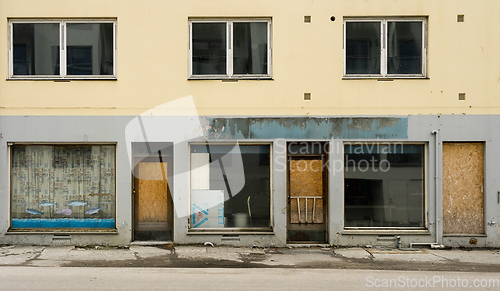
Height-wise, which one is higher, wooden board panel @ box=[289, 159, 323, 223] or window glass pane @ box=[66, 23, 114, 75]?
window glass pane @ box=[66, 23, 114, 75]

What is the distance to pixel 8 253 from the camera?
867 centimetres

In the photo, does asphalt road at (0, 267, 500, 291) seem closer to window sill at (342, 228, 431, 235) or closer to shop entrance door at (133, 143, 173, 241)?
window sill at (342, 228, 431, 235)

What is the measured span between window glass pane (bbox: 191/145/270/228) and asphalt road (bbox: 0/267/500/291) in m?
2.24

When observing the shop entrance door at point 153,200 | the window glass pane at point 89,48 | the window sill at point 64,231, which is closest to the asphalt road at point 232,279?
the window sill at point 64,231

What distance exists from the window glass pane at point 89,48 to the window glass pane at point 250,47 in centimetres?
310

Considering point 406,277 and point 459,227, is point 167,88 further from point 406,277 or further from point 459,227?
point 459,227

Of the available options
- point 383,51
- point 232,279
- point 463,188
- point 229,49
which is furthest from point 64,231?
point 463,188

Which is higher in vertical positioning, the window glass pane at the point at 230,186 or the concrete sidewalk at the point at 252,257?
the window glass pane at the point at 230,186

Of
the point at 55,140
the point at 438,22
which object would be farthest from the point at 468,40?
the point at 55,140

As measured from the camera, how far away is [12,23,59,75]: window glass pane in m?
9.58

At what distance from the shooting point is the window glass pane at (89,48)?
961cm

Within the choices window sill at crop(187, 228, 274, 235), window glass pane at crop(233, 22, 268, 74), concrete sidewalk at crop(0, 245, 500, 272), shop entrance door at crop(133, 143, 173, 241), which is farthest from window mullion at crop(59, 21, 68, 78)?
window sill at crop(187, 228, 274, 235)

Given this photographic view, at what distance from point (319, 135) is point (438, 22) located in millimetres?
4027

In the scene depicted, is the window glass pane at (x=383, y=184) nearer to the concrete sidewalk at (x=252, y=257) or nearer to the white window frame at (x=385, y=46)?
the concrete sidewalk at (x=252, y=257)
